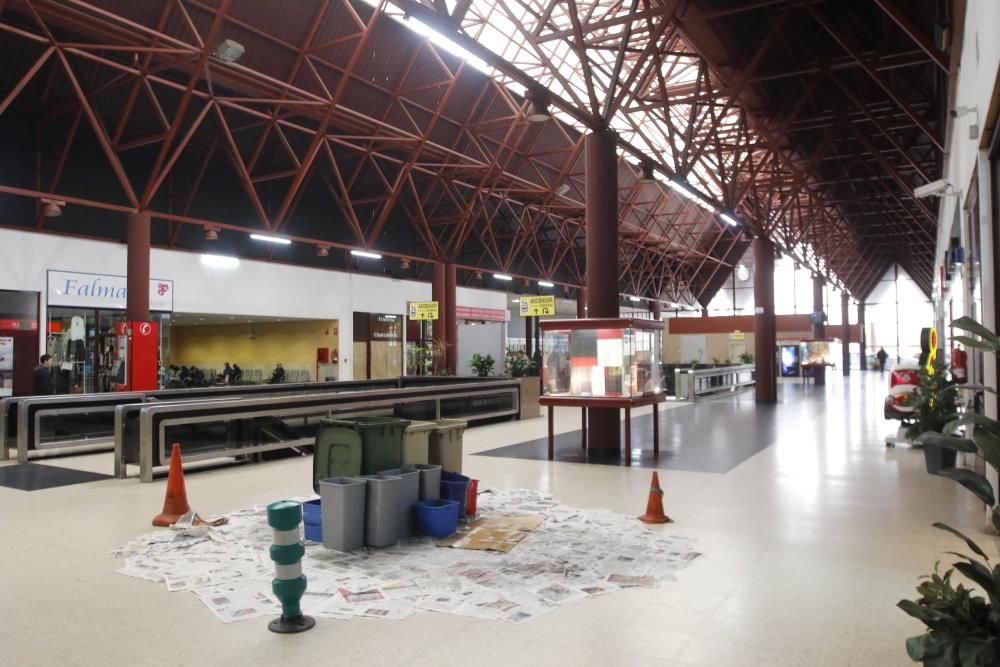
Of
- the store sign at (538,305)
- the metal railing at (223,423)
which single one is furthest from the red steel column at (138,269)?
the store sign at (538,305)

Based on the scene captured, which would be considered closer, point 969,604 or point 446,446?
point 969,604

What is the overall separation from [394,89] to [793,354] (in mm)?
26839

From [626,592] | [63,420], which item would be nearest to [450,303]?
[63,420]

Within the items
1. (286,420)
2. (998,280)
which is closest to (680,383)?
(286,420)

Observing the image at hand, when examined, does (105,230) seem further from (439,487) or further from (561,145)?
(439,487)

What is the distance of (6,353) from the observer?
15.7 metres

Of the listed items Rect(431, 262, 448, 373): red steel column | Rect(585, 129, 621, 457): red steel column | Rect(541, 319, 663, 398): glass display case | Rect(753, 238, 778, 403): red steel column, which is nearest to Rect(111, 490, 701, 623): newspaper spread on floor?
Rect(541, 319, 663, 398): glass display case

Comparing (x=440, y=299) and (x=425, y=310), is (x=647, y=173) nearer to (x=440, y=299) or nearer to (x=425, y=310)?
(x=425, y=310)

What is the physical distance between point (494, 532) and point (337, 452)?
152cm

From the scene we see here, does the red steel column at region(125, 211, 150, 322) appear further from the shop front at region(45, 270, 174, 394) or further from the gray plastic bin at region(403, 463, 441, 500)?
the gray plastic bin at region(403, 463, 441, 500)

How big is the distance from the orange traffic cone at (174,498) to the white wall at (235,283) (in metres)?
12.6

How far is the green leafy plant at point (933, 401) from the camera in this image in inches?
347

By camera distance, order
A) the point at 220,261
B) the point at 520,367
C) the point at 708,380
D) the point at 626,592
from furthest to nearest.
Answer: the point at 708,380
the point at 220,261
the point at 520,367
the point at 626,592

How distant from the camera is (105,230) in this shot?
19.0 meters
